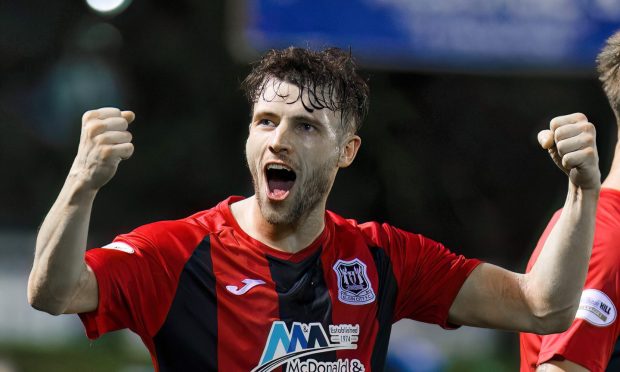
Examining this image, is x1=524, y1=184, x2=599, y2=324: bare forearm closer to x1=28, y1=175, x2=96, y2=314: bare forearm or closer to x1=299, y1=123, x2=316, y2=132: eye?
x1=299, y1=123, x2=316, y2=132: eye

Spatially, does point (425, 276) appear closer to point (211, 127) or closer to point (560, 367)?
point (560, 367)

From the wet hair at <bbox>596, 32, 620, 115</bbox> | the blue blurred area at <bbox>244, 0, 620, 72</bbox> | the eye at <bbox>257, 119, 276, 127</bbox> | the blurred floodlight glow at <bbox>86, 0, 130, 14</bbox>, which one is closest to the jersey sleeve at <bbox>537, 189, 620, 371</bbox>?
the wet hair at <bbox>596, 32, 620, 115</bbox>

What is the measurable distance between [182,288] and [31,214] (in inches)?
260

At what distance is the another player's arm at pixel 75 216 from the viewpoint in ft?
10.4

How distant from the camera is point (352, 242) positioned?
3.93 metres

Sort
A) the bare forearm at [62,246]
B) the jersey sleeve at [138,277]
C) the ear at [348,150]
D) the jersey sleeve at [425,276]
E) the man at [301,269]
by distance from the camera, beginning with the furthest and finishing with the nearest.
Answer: the ear at [348,150] < the jersey sleeve at [425,276] < the man at [301,269] < the jersey sleeve at [138,277] < the bare forearm at [62,246]

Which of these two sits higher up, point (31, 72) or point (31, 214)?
point (31, 72)

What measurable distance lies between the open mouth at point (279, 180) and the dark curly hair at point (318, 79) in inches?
8.4

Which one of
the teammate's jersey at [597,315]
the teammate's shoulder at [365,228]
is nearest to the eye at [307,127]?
the teammate's shoulder at [365,228]

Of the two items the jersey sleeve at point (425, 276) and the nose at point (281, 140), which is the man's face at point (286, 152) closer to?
the nose at point (281, 140)

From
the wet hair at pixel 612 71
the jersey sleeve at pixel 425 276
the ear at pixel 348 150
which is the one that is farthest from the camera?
the wet hair at pixel 612 71

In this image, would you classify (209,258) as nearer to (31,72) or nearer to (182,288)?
(182,288)

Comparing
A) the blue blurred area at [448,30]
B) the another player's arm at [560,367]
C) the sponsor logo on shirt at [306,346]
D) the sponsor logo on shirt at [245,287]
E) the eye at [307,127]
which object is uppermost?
the blue blurred area at [448,30]

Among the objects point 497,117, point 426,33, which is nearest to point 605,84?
point 426,33
